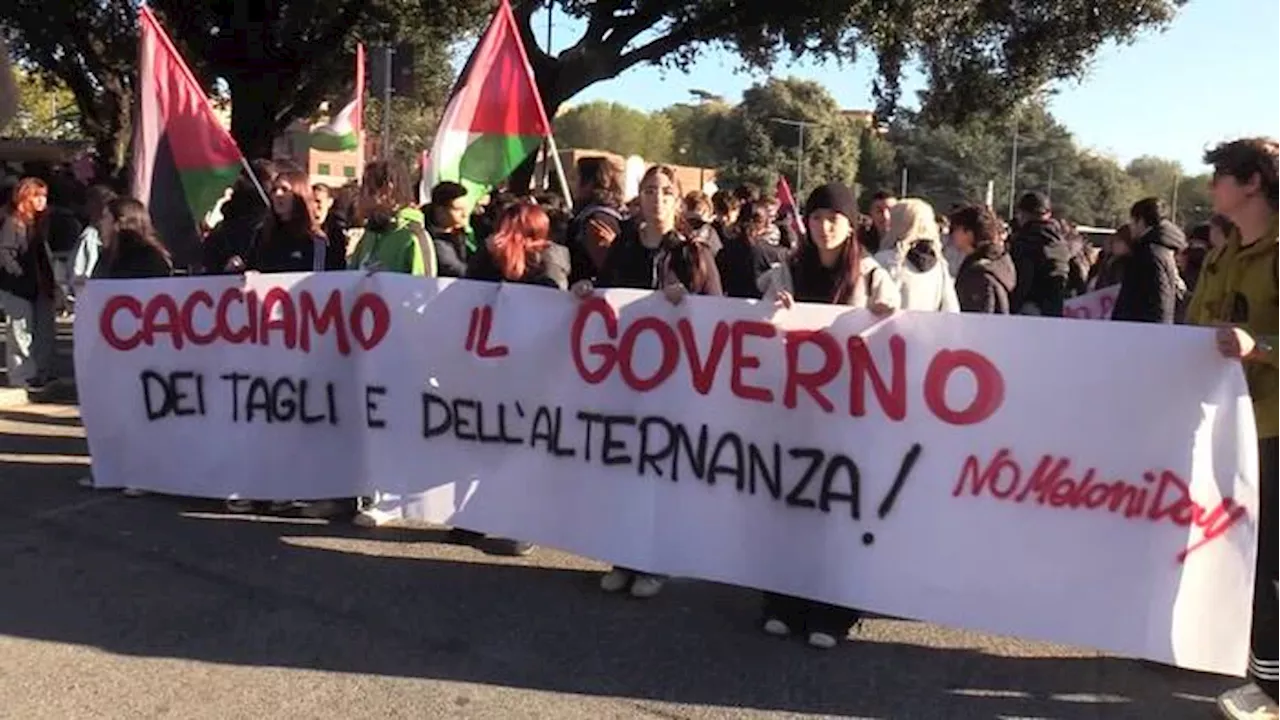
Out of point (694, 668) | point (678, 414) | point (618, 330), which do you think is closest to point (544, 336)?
point (618, 330)

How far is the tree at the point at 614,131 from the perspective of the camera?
109 metres

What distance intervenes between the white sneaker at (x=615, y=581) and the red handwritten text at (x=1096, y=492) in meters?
1.51

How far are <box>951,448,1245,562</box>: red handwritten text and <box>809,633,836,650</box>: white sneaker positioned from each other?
0.73 meters

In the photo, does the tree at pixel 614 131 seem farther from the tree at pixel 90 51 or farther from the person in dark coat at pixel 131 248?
the person in dark coat at pixel 131 248

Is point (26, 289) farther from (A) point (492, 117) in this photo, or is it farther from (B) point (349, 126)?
(B) point (349, 126)

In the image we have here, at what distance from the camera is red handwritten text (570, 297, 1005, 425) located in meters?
4.43

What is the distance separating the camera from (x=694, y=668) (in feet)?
14.6

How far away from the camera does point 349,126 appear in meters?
13.4

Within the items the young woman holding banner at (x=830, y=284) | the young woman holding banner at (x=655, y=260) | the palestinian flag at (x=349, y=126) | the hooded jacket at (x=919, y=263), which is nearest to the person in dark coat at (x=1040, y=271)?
the hooded jacket at (x=919, y=263)

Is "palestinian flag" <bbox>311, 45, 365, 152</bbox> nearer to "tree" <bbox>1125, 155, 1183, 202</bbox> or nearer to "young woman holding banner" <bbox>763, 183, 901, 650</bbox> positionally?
"young woman holding banner" <bbox>763, 183, 901, 650</bbox>

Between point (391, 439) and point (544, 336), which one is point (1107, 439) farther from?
point (391, 439)

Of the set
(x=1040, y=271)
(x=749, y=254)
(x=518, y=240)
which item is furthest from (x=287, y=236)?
(x=1040, y=271)

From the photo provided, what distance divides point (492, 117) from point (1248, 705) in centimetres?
486

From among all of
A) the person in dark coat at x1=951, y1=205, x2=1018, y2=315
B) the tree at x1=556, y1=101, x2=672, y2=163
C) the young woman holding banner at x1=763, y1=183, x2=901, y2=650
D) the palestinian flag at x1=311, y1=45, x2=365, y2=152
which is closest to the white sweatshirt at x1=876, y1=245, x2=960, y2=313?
the young woman holding banner at x1=763, y1=183, x2=901, y2=650
